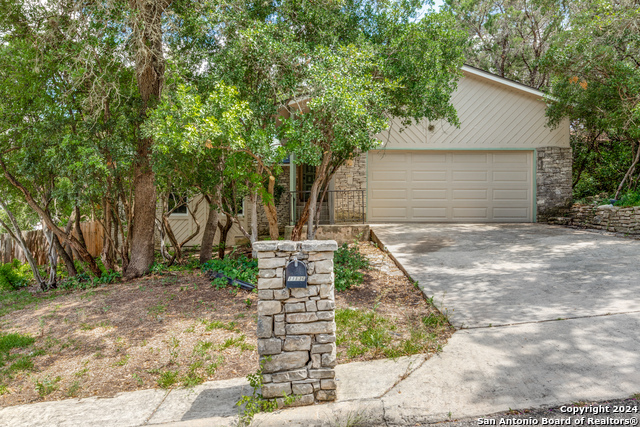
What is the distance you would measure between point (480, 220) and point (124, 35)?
9.59m

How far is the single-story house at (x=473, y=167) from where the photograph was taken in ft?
35.9

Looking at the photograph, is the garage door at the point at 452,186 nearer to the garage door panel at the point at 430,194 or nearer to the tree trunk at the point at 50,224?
the garage door panel at the point at 430,194

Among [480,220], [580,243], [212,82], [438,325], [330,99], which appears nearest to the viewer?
[438,325]

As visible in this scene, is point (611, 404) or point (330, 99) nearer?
point (611, 404)

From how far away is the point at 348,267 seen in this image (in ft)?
21.6

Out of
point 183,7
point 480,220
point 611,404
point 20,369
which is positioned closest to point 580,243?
point 480,220

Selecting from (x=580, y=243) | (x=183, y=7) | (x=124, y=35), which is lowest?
(x=580, y=243)

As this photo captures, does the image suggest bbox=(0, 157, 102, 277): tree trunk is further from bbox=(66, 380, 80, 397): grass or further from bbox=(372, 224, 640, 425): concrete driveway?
bbox=(372, 224, 640, 425): concrete driveway

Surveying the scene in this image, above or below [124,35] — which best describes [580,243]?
below

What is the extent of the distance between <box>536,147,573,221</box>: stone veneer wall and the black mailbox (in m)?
10.1

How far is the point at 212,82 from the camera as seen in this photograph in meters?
5.84

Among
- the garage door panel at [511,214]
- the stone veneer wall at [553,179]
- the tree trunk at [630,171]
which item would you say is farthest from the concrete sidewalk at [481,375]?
the stone veneer wall at [553,179]

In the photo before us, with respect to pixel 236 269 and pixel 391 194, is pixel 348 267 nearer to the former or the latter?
pixel 236 269

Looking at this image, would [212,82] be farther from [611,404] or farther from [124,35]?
[611,404]
